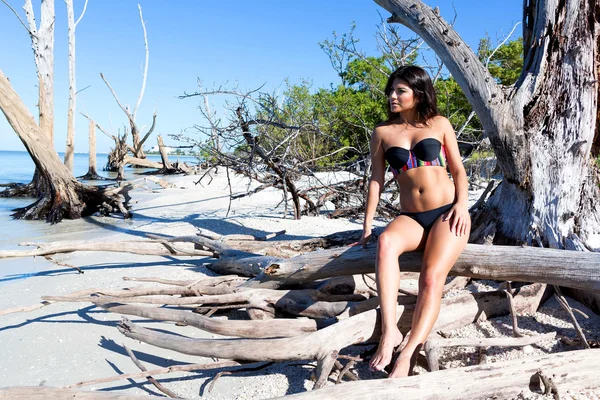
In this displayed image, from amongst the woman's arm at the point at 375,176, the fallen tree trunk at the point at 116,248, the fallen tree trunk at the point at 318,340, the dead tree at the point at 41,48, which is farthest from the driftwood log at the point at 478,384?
the dead tree at the point at 41,48

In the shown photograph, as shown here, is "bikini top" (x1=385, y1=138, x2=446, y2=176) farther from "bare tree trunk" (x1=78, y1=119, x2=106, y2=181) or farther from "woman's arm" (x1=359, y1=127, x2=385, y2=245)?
"bare tree trunk" (x1=78, y1=119, x2=106, y2=181)

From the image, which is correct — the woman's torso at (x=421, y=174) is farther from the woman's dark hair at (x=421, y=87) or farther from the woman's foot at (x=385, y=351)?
the woman's foot at (x=385, y=351)

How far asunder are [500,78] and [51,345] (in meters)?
22.1

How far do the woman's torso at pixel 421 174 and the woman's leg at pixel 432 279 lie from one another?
19cm

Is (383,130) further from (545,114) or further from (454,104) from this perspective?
(454,104)

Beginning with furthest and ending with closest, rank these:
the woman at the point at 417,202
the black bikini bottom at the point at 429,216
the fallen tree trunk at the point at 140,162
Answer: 1. the fallen tree trunk at the point at 140,162
2. the black bikini bottom at the point at 429,216
3. the woman at the point at 417,202

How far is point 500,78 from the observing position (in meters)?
21.3

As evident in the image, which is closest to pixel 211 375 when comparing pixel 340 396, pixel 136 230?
pixel 340 396

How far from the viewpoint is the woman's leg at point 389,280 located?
8.36ft

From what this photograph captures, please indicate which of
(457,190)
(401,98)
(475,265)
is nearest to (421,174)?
(457,190)

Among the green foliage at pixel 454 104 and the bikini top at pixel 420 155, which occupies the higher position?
the green foliage at pixel 454 104

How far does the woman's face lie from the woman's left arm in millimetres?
231

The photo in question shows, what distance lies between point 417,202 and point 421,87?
2.62ft

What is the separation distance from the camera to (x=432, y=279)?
8.84 ft
